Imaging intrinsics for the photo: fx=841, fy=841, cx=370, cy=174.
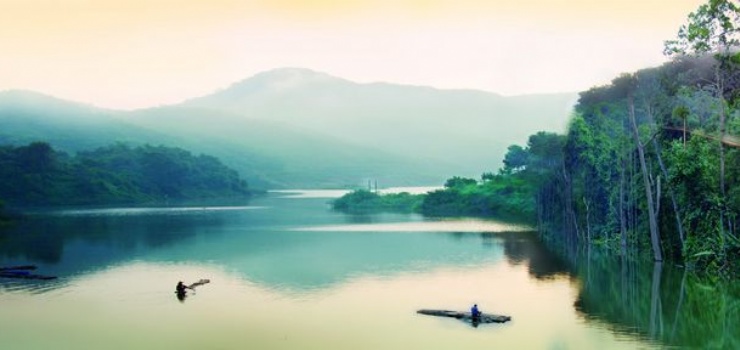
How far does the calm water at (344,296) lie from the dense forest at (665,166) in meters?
2.54

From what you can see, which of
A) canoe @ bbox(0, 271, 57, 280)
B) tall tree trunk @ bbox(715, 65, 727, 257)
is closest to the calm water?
canoe @ bbox(0, 271, 57, 280)

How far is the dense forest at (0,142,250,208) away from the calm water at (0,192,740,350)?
75298mm

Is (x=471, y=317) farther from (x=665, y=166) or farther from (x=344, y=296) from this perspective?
(x=665, y=166)

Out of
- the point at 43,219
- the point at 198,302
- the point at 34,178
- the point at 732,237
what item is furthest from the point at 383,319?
the point at 34,178

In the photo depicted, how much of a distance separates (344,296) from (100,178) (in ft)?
423

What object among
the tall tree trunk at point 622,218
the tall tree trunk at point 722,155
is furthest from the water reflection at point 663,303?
the tall tree trunk at point 622,218

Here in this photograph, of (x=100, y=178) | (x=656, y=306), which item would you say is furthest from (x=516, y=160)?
(x=656, y=306)

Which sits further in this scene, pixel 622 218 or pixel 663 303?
pixel 622 218

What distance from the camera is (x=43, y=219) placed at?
106 m

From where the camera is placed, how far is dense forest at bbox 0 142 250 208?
5842 inches

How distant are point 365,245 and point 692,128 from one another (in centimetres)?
3000

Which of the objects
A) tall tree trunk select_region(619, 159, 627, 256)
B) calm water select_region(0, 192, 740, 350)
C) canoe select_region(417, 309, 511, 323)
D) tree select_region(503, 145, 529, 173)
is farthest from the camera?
tree select_region(503, 145, 529, 173)

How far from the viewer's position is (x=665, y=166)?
5300 cm

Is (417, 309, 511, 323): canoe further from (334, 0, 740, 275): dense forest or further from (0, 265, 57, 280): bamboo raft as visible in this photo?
(0, 265, 57, 280): bamboo raft
